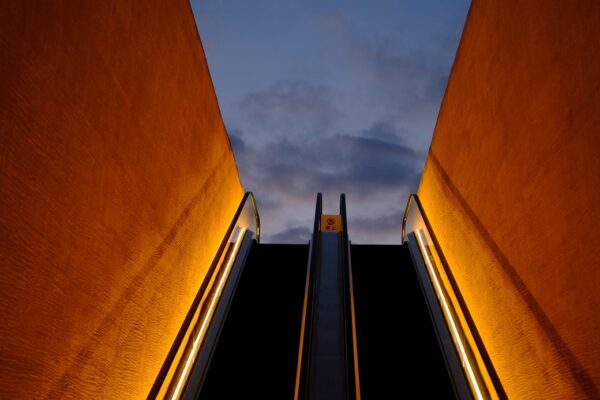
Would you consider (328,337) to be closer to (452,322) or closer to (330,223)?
(452,322)

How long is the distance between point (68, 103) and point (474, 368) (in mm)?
4317

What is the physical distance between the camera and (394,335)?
4621mm

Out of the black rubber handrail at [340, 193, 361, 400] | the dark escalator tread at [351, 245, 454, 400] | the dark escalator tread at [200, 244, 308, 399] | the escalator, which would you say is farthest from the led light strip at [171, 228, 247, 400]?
the dark escalator tread at [351, 245, 454, 400]

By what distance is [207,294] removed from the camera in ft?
16.6

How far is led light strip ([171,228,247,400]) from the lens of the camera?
154 inches

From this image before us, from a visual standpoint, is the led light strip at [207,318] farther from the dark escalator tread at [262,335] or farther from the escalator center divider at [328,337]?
the escalator center divider at [328,337]

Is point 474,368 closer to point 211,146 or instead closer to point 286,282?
point 286,282

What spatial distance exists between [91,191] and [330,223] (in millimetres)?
6121

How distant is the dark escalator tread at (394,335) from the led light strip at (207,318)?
6.26 ft

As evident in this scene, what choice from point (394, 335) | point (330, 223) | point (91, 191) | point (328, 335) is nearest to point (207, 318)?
point (328, 335)

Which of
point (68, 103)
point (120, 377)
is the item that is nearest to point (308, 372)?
point (120, 377)

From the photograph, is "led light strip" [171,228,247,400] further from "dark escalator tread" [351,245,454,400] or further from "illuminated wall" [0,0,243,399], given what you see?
"dark escalator tread" [351,245,454,400]

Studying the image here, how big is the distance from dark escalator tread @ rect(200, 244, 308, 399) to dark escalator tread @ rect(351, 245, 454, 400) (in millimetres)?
861

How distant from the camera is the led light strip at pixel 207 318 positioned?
12.9 feet
